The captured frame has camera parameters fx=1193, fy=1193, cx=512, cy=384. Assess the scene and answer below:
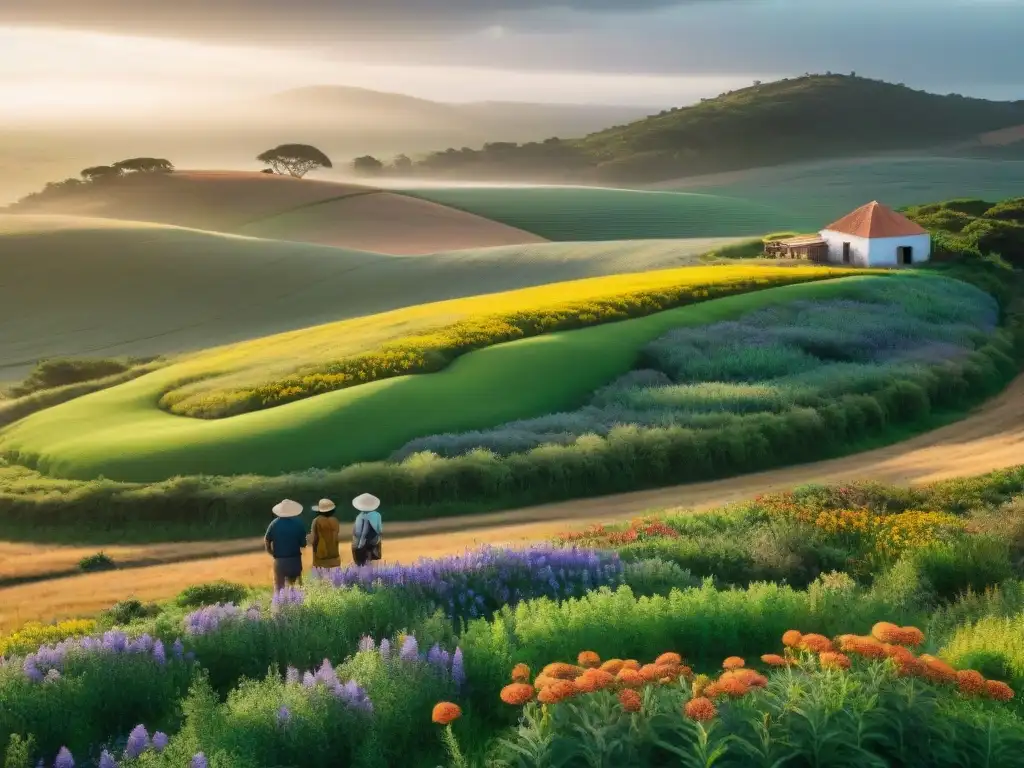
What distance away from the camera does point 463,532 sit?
24125mm

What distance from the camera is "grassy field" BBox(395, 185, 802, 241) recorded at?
4395 inches

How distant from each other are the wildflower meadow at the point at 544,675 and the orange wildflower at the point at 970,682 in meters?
0.02

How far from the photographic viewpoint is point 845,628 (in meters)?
→ 11.0

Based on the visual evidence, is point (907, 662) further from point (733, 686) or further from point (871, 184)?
point (871, 184)

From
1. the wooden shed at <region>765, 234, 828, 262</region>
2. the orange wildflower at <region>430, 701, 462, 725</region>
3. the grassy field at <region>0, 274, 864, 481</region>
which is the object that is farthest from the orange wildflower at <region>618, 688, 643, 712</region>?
the wooden shed at <region>765, 234, 828, 262</region>

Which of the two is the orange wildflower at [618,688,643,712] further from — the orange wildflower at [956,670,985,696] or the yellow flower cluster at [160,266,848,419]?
the yellow flower cluster at [160,266,848,419]

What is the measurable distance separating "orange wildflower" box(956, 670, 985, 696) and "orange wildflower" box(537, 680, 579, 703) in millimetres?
2619

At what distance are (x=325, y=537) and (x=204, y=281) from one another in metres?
59.4

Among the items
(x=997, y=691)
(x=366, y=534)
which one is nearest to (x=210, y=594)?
(x=366, y=534)

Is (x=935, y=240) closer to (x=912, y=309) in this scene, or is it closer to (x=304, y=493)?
(x=912, y=309)

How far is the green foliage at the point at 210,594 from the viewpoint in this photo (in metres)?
18.2

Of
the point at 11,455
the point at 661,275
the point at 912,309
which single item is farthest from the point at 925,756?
the point at 661,275

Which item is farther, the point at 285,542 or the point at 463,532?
the point at 463,532

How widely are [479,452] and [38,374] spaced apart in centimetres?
3187
